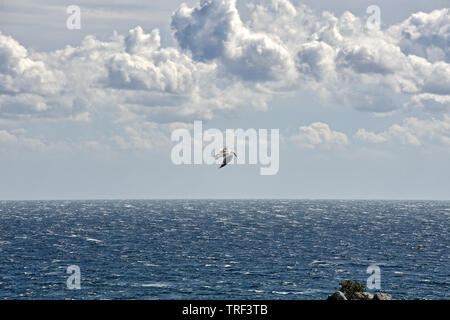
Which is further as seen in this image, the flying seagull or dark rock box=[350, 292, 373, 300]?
dark rock box=[350, 292, 373, 300]

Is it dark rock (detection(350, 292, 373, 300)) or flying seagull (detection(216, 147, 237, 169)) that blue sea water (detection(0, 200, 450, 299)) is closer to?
dark rock (detection(350, 292, 373, 300))

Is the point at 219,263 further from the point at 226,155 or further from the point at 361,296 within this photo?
the point at 226,155

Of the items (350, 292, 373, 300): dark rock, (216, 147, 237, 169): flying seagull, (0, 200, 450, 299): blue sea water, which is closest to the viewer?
(216, 147, 237, 169): flying seagull

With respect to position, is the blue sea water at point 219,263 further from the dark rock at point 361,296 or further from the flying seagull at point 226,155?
the flying seagull at point 226,155

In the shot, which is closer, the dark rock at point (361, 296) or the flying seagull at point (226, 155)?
the flying seagull at point (226, 155)

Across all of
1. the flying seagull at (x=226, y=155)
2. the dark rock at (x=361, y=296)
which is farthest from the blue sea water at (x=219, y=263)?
the flying seagull at (x=226, y=155)

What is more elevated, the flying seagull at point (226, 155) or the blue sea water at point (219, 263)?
the flying seagull at point (226, 155)

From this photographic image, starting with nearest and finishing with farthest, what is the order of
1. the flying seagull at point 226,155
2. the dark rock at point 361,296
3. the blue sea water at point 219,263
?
the flying seagull at point 226,155 → the dark rock at point 361,296 → the blue sea water at point 219,263

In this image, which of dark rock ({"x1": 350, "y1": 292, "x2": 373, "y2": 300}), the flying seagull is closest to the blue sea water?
dark rock ({"x1": 350, "y1": 292, "x2": 373, "y2": 300})

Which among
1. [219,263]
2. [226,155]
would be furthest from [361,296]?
[219,263]
